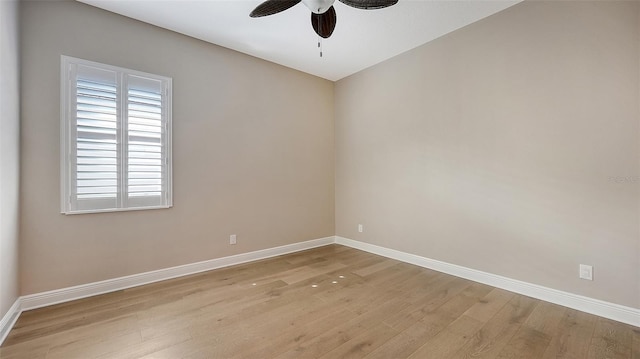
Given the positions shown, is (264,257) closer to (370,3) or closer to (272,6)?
(272,6)

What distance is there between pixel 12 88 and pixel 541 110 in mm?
4532

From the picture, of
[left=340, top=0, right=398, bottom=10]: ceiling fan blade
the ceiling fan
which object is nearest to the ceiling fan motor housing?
the ceiling fan

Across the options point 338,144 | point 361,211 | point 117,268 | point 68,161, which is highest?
point 338,144

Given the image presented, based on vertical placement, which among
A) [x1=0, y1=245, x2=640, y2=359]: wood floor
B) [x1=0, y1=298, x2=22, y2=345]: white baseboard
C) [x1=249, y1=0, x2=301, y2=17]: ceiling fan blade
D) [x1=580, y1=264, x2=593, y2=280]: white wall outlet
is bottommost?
[x1=0, y1=245, x2=640, y2=359]: wood floor

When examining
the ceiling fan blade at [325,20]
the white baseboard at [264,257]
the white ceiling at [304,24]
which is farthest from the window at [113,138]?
the ceiling fan blade at [325,20]


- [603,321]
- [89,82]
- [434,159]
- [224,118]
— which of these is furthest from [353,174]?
[89,82]

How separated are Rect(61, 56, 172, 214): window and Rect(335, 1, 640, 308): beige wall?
288 centimetres

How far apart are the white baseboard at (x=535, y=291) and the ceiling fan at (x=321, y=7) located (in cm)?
282

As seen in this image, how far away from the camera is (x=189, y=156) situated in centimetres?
314

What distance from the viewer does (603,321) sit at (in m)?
2.12

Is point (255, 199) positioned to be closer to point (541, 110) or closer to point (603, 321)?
point (541, 110)

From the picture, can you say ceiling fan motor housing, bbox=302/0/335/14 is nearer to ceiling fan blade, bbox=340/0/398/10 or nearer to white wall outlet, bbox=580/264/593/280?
ceiling fan blade, bbox=340/0/398/10

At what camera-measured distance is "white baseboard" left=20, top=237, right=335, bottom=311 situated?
236 centimetres

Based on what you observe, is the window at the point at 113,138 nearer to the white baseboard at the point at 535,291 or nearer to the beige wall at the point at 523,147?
the beige wall at the point at 523,147
